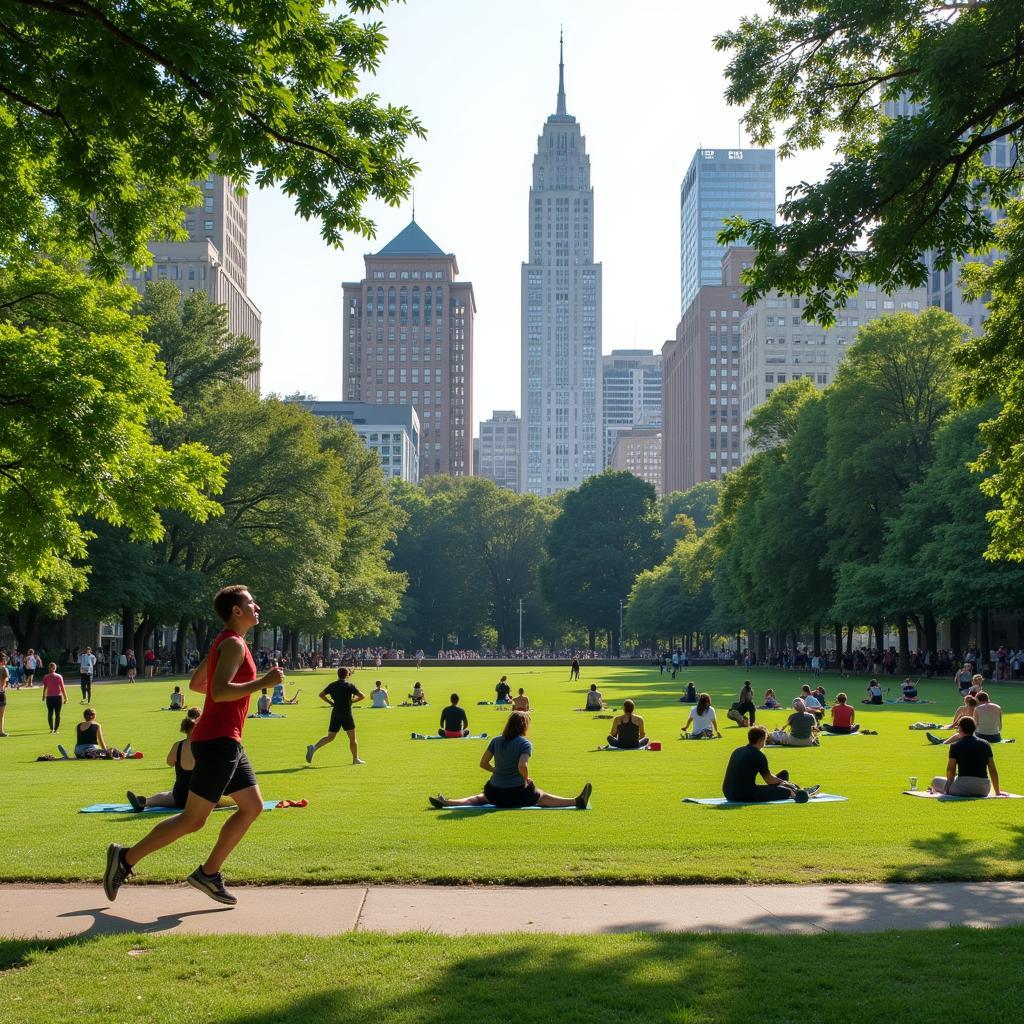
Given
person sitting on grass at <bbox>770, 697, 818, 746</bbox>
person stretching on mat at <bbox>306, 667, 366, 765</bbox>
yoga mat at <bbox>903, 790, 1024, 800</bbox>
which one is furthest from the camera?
person sitting on grass at <bbox>770, 697, 818, 746</bbox>

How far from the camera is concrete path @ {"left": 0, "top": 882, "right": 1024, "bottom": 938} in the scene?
26.9 ft

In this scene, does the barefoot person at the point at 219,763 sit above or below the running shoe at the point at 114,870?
A: above

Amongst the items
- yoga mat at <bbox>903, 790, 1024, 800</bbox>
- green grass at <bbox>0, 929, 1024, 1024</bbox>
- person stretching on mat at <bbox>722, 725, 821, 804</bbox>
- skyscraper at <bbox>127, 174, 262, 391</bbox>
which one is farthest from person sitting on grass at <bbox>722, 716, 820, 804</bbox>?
skyscraper at <bbox>127, 174, 262, 391</bbox>

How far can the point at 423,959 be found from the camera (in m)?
7.18

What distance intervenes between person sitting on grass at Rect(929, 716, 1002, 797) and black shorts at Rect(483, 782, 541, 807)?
5410mm

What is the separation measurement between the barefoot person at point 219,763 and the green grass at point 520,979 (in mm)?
746

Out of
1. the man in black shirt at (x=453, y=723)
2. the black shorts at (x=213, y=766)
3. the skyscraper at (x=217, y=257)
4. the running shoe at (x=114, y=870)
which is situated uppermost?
the skyscraper at (x=217, y=257)

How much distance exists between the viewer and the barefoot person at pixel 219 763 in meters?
8.16

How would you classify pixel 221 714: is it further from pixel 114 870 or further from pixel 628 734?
pixel 628 734

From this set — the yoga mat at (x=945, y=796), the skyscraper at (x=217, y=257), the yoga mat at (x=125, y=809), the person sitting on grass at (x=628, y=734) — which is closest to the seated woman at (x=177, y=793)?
the yoga mat at (x=125, y=809)

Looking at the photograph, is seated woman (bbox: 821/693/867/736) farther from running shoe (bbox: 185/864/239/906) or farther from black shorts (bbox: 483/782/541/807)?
running shoe (bbox: 185/864/239/906)

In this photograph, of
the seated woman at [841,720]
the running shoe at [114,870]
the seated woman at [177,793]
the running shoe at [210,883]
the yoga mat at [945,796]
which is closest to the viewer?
the running shoe at [114,870]

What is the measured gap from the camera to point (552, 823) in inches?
520

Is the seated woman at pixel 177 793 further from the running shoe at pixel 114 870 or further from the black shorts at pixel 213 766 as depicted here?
the black shorts at pixel 213 766
